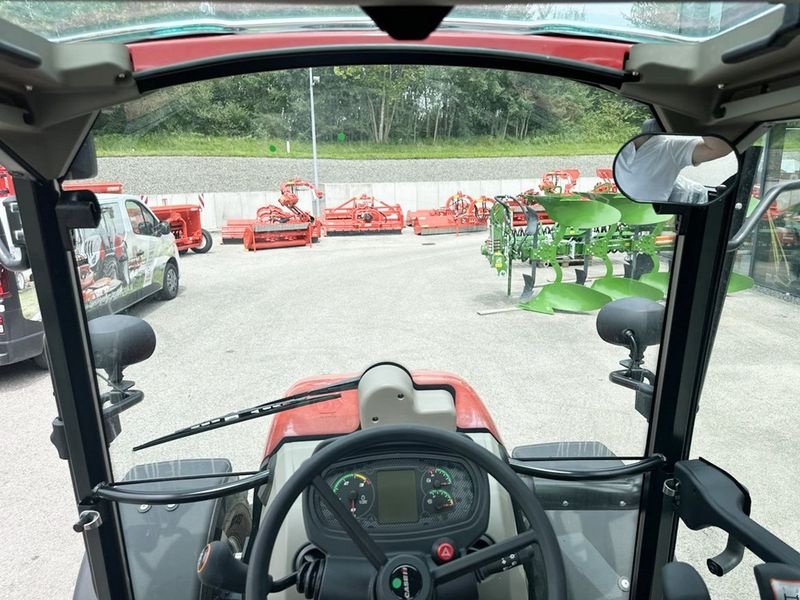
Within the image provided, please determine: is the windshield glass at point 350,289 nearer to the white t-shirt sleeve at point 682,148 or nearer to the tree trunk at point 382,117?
the tree trunk at point 382,117

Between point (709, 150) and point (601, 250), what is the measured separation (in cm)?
88

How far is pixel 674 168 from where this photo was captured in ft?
5.09

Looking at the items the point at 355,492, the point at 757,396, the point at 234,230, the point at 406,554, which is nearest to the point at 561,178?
the point at 757,396

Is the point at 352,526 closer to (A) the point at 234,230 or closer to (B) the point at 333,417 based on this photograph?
(B) the point at 333,417

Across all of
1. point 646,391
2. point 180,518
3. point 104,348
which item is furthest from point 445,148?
point 180,518

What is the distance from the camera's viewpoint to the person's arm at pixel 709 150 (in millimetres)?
1487

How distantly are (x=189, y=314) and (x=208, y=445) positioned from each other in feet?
3.06

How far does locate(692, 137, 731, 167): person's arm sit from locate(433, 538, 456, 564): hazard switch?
4.14 feet

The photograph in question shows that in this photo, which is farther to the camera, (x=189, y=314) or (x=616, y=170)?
(x=189, y=314)

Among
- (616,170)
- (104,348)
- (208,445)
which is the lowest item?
(208,445)

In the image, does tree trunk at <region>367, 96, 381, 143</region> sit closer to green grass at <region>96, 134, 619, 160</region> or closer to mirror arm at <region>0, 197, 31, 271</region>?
green grass at <region>96, 134, 619, 160</region>

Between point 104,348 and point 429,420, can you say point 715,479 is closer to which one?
point 429,420

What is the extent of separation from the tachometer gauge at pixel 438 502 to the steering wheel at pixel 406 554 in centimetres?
18

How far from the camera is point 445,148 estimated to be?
5.34 feet
